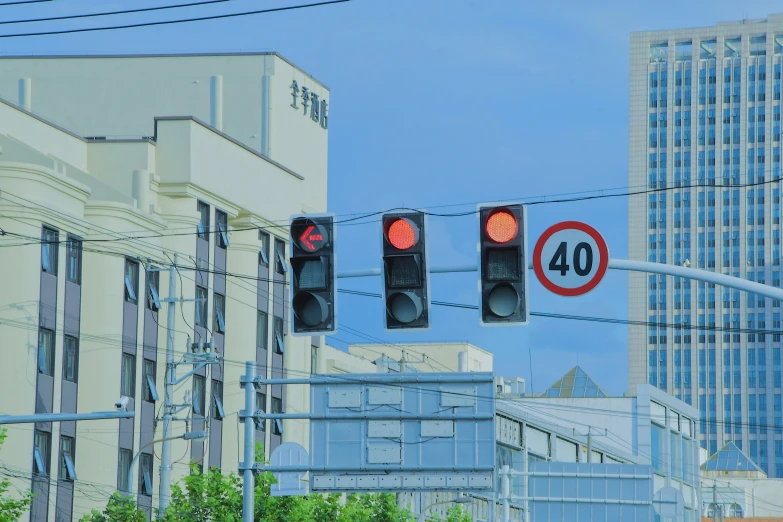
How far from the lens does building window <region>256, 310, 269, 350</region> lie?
66000mm

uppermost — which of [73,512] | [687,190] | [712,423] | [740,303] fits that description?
[687,190]

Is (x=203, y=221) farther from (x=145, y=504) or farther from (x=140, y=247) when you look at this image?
(x=145, y=504)

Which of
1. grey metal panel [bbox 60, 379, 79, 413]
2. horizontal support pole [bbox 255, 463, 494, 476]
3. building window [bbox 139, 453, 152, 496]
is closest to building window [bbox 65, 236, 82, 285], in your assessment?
grey metal panel [bbox 60, 379, 79, 413]

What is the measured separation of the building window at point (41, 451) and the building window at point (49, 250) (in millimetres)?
5296

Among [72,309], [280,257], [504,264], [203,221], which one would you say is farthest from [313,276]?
[280,257]

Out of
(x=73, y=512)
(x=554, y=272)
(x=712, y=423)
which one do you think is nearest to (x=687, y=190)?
(x=712, y=423)

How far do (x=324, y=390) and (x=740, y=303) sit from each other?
16557 cm

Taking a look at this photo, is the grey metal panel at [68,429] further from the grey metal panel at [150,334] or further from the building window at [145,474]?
the grey metal panel at [150,334]

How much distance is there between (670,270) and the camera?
49.5 ft

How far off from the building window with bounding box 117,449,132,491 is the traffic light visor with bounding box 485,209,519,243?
3922cm

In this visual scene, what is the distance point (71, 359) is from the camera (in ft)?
169

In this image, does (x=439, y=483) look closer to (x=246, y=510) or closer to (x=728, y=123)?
(x=246, y=510)

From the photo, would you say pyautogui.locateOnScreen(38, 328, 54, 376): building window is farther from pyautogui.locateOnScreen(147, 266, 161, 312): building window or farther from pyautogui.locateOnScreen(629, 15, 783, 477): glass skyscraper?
pyautogui.locateOnScreen(629, 15, 783, 477): glass skyscraper

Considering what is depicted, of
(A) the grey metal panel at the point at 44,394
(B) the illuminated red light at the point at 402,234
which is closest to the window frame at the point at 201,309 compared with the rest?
(A) the grey metal panel at the point at 44,394
